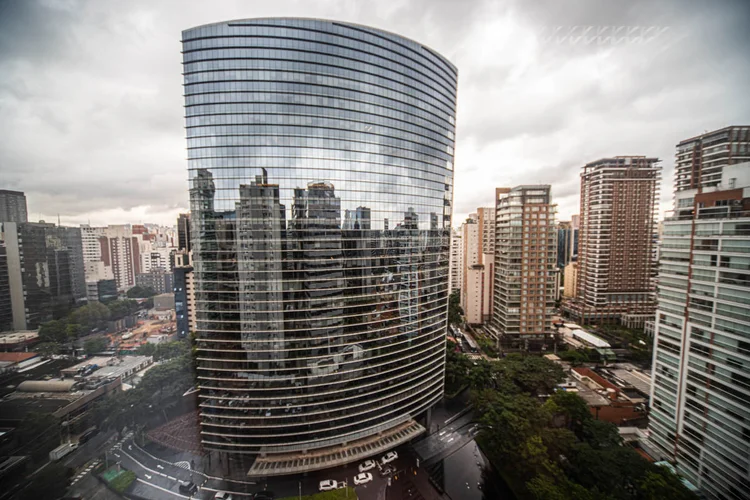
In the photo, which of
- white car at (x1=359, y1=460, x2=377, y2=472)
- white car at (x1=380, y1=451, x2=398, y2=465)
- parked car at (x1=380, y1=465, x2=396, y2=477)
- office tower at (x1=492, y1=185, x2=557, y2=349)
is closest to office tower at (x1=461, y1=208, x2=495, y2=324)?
office tower at (x1=492, y1=185, x2=557, y2=349)

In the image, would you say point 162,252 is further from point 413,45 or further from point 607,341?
point 607,341

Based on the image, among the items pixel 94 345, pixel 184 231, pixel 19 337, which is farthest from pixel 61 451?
pixel 184 231

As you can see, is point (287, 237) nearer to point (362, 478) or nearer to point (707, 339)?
point (362, 478)

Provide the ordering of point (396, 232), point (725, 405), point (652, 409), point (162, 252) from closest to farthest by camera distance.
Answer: point (725, 405) → point (652, 409) → point (396, 232) → point (162, 252)

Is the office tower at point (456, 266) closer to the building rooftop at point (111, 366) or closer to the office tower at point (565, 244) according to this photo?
the office tower at point (565, 244)

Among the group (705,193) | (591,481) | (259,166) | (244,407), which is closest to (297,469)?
(244,407)

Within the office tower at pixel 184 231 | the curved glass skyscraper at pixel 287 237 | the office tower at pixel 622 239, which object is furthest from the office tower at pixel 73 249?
the office tower at pixel 622 239

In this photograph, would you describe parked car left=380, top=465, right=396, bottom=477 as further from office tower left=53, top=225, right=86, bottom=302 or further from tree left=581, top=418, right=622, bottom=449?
office tower left=53, top=225, right=86, bottom=302
